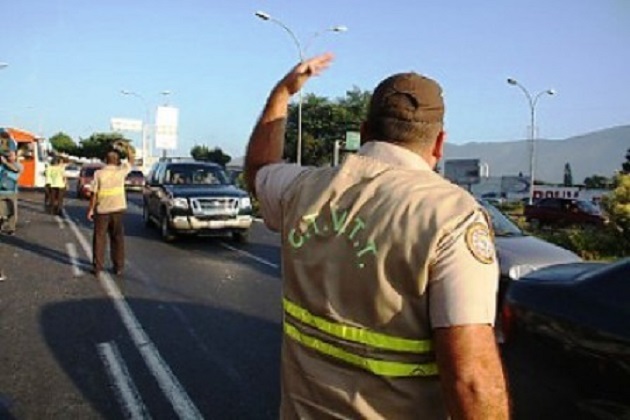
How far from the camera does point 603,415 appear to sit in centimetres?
268

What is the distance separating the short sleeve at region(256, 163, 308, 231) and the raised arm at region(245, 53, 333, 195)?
5 centimetres

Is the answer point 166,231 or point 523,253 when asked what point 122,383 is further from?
point 166,231

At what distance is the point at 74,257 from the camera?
1167 centimetres

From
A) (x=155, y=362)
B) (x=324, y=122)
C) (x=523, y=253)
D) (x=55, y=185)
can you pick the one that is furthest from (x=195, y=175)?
(x=324, y=122)

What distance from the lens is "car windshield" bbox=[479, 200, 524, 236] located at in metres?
8.84

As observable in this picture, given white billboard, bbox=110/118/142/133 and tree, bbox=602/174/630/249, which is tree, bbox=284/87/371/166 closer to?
white billboard, bbox=110/118/142/133

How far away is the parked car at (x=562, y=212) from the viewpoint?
3288 centimetres

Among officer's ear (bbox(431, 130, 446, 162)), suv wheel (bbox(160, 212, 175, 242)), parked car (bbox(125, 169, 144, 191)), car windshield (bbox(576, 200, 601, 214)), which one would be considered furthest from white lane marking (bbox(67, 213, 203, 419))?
parked car (bbox(125, 169, 144, 191))

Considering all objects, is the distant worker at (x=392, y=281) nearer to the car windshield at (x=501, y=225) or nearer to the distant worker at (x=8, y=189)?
the car windshield at (x=501, y=225)

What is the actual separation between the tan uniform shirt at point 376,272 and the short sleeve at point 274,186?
0.06 metres

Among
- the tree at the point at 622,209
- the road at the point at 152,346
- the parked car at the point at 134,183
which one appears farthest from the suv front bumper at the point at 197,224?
the parked car at the point at 134,183

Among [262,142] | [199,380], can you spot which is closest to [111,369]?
[199,380]

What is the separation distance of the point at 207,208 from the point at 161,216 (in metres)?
1.51

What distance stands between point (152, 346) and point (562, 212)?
30.8 meters
